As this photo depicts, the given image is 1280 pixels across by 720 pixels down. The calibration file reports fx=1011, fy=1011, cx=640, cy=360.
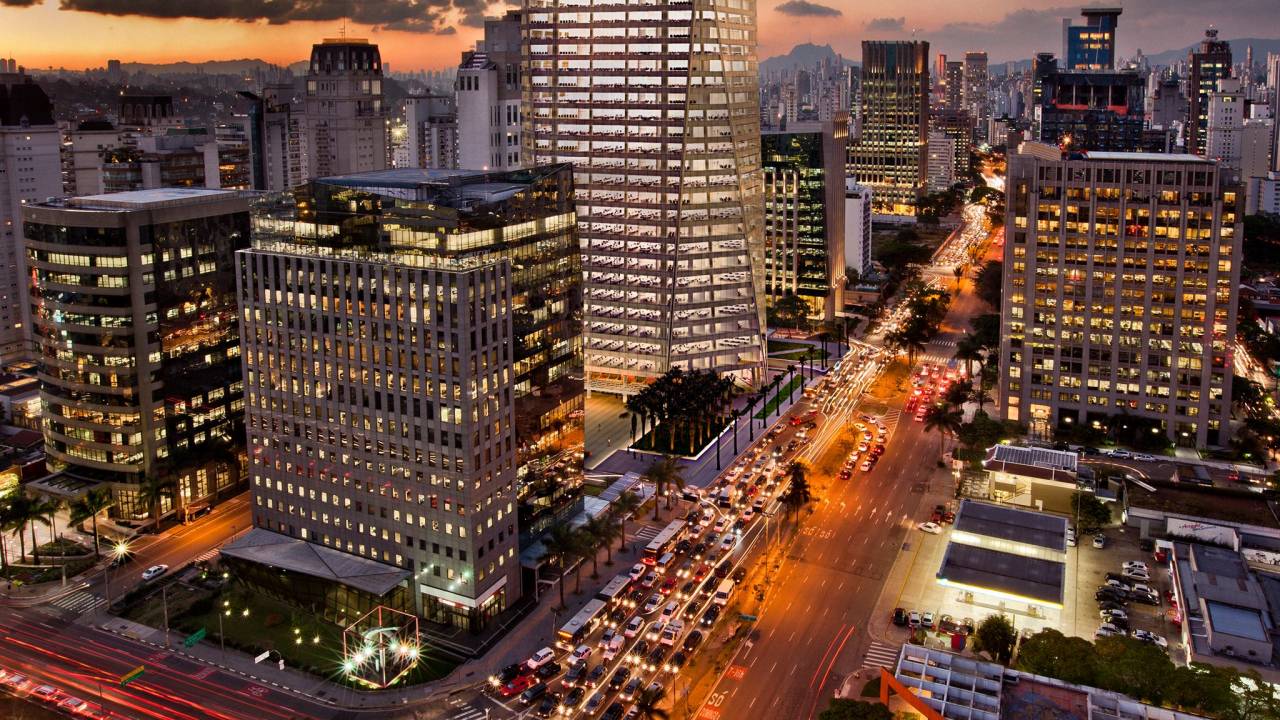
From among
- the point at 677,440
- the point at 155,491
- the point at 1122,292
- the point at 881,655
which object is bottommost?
the point at 881,655

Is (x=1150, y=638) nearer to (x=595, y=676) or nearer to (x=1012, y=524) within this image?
(x=1012, y=524)

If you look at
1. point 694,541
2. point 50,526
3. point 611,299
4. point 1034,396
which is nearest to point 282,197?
point 50,526

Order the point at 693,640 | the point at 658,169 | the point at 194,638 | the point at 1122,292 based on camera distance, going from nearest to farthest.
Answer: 1. the point at 194,638
2. the point at 693,640
3. the point at 1122,292
4. the point at 658,169

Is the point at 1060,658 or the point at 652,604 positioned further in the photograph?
the point at 652,604

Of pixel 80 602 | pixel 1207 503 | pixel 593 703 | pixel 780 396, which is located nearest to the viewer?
pixel 593 703

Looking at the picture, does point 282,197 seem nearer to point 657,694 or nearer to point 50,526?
point 50,526

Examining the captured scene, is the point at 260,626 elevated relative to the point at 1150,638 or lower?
elevated

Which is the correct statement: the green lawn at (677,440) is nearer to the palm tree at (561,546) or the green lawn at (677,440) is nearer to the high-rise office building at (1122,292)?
the palm tree at (561,546)

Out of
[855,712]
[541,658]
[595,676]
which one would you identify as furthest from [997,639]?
[541,658]
